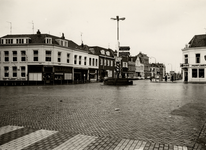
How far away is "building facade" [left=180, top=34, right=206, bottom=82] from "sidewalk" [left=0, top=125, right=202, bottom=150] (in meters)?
45.2

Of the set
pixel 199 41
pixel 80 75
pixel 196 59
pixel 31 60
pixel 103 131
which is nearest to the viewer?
pixel 103 131

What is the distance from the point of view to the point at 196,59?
1796 inches

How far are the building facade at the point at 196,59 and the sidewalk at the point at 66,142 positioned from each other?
148ft

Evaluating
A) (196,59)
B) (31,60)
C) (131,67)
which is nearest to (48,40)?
(31,60)

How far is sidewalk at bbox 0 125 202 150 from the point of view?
4.36 m

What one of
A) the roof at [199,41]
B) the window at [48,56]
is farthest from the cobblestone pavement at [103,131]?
the roof at [199,41]

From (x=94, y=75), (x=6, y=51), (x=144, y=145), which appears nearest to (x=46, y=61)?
(x=6, y=51)

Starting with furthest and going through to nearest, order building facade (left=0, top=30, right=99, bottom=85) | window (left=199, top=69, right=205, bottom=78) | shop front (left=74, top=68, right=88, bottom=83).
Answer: shop front (left=74, top=68, right=88, bottom=83)
window (left=199, top=69, right=205, bottom=78)
building facade (left=0, top=30, right=99, bottom=85)

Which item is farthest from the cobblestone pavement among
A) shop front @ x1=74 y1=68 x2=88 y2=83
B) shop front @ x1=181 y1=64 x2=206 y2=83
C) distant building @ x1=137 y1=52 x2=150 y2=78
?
distant building @ x1=137 y1=52 x2=150 y2=78

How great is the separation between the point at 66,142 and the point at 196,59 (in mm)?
47055

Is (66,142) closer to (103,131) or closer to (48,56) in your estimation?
(103,131)

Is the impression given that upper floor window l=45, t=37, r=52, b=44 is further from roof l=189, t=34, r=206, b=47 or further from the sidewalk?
the sidewalk

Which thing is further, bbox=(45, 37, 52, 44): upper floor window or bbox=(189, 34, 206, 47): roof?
bbox=(189, 34, 206, 47): roof

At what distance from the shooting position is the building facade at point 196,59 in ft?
146
